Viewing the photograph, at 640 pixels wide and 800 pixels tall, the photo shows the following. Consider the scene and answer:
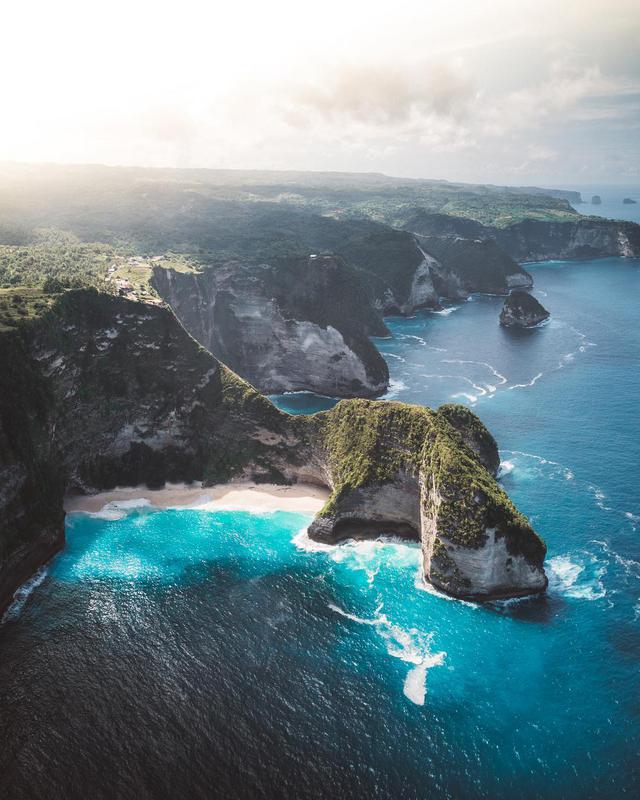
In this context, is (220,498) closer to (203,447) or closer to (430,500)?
(203,447)

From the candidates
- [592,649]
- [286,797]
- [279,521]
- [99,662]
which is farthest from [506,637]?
[99,662]

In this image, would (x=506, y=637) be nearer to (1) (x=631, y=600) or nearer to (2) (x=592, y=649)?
(2) (x=592, y=649)

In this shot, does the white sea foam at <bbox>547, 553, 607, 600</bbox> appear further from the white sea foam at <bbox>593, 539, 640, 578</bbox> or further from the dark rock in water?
the dark rock in water

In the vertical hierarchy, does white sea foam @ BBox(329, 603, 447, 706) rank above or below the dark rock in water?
below

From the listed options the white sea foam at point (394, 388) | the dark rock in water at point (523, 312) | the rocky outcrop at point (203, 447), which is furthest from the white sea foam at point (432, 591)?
the dark rock in water at point (523, 312)

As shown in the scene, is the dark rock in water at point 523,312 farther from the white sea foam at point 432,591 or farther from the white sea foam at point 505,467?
the white sea foam at point 432,591

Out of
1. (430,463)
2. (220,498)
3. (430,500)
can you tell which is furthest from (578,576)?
(220,498)

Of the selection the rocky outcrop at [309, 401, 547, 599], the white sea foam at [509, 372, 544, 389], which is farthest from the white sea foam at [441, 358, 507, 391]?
the rocky outcrop at [309, 401, 547, 599]

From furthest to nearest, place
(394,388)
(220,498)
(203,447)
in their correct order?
(394,388), (203,447), (220,498)
